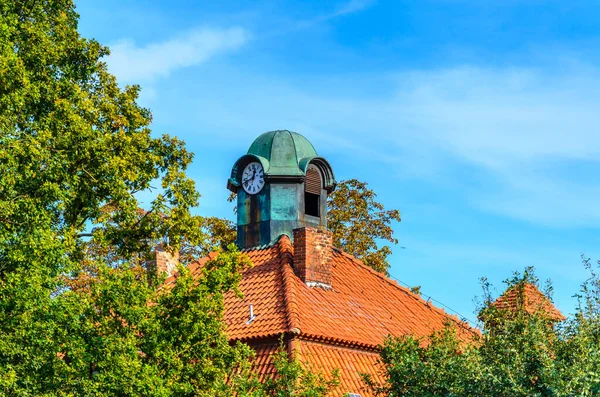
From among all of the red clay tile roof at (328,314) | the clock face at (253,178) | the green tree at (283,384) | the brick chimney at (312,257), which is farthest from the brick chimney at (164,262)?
the green tree at (283,384)

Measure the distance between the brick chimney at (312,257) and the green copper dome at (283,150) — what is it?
2.82 metres

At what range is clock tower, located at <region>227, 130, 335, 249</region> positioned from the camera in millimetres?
30547

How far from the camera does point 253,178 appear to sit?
31.3 metres

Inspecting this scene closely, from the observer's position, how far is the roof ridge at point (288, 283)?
24827 millimetres

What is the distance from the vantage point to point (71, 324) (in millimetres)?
20125

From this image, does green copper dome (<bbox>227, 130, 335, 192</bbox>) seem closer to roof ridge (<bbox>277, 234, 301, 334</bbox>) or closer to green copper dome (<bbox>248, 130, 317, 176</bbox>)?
green copper dome (<bbox>248, 130, 317, 176</bbox>)

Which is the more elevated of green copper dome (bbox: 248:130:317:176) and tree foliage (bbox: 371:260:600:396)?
green copper dome (bbox: 248:130:317:176)

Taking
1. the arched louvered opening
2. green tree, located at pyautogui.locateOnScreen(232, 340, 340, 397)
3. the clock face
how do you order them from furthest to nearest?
the arched louvered opening < the clock face < green tree, located at pyautogui.locateOnScreen(232, 340, 340, 397)

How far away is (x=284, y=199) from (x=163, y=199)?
613cm

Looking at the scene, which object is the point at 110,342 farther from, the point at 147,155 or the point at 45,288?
the point at 147,155

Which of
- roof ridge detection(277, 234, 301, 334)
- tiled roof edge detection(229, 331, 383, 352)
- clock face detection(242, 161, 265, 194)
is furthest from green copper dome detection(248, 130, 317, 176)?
tiled roof edge detection(229, 331, 383, 352)

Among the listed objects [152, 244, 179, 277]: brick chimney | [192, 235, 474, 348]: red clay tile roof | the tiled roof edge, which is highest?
[152, 244, 179, 277]: brick chimney

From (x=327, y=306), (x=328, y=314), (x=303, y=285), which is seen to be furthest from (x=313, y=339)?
(x=303, y=285)

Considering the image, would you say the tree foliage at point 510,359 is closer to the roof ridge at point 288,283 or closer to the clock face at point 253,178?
the roof ridge at point 288,283
